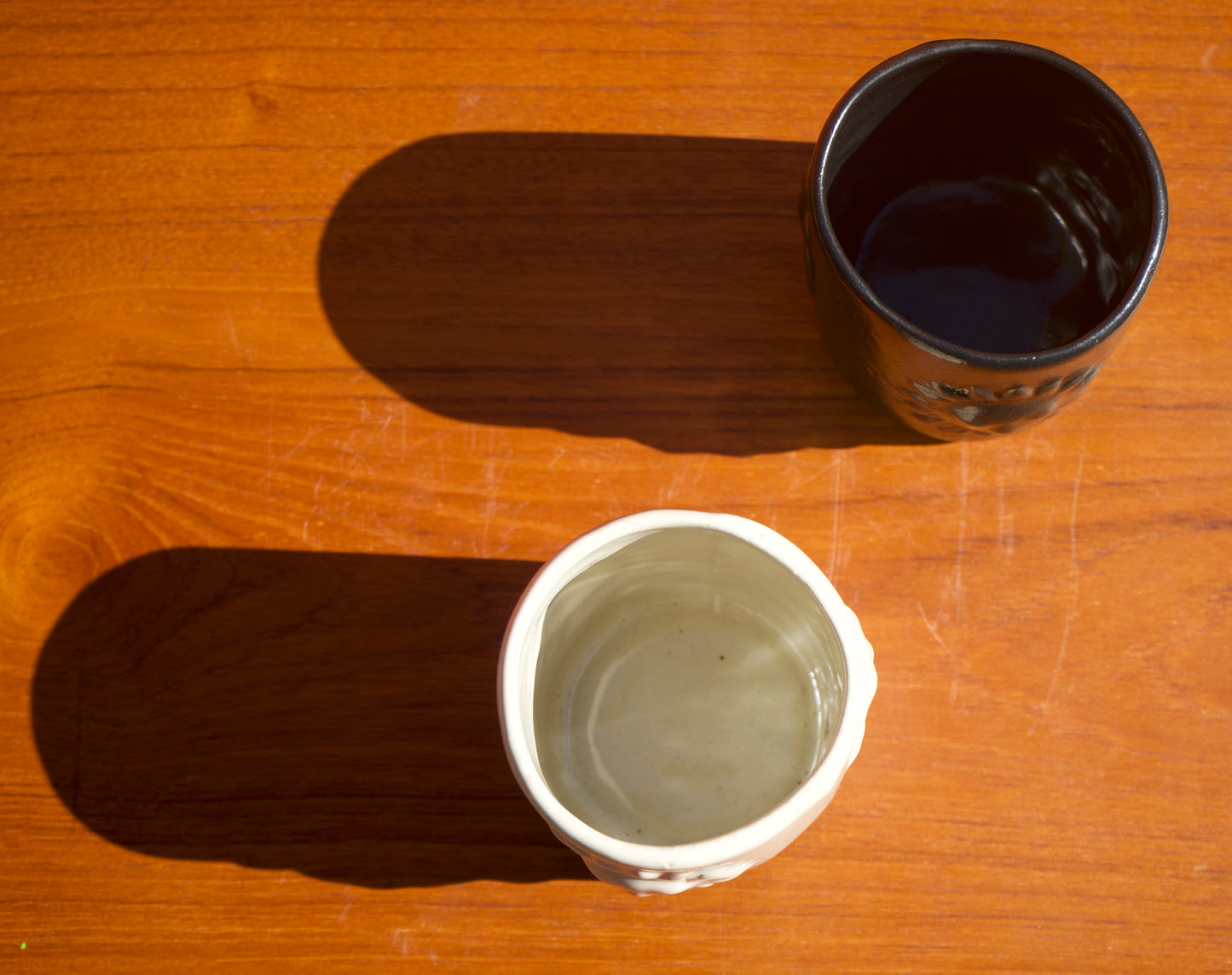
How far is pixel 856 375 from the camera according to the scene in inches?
16.9

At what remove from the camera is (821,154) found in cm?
37

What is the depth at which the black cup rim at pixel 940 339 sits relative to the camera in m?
0.34

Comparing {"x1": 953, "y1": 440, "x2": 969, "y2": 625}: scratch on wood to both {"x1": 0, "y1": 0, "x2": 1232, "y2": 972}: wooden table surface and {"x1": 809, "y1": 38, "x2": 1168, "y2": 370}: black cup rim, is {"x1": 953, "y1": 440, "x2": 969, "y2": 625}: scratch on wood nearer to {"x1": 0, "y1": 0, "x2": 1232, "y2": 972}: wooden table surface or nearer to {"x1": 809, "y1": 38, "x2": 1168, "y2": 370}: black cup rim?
{"x1": 0, "y1": 0, "x2": 1232, "y2": 972}: wooden table surface

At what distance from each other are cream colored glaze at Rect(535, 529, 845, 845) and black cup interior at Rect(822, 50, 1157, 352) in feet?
0.51

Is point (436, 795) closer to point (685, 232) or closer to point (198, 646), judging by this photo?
point (198, 646)

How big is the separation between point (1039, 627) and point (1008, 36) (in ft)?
0.96

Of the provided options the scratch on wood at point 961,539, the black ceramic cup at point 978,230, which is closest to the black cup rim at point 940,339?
the black ceramic cup at point 978,230

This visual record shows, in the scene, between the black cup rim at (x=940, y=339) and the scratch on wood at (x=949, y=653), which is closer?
the black cup rim at (x=940, y=339)

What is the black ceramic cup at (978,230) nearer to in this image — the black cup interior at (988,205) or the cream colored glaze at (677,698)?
the black cup interior at (988,205)

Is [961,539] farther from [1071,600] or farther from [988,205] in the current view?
[988,205]

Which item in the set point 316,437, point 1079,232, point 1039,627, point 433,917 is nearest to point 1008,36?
point 1079,232

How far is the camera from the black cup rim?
34cm

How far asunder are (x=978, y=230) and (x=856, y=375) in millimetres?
105

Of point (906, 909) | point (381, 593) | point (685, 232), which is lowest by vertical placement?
point (906, 909)
